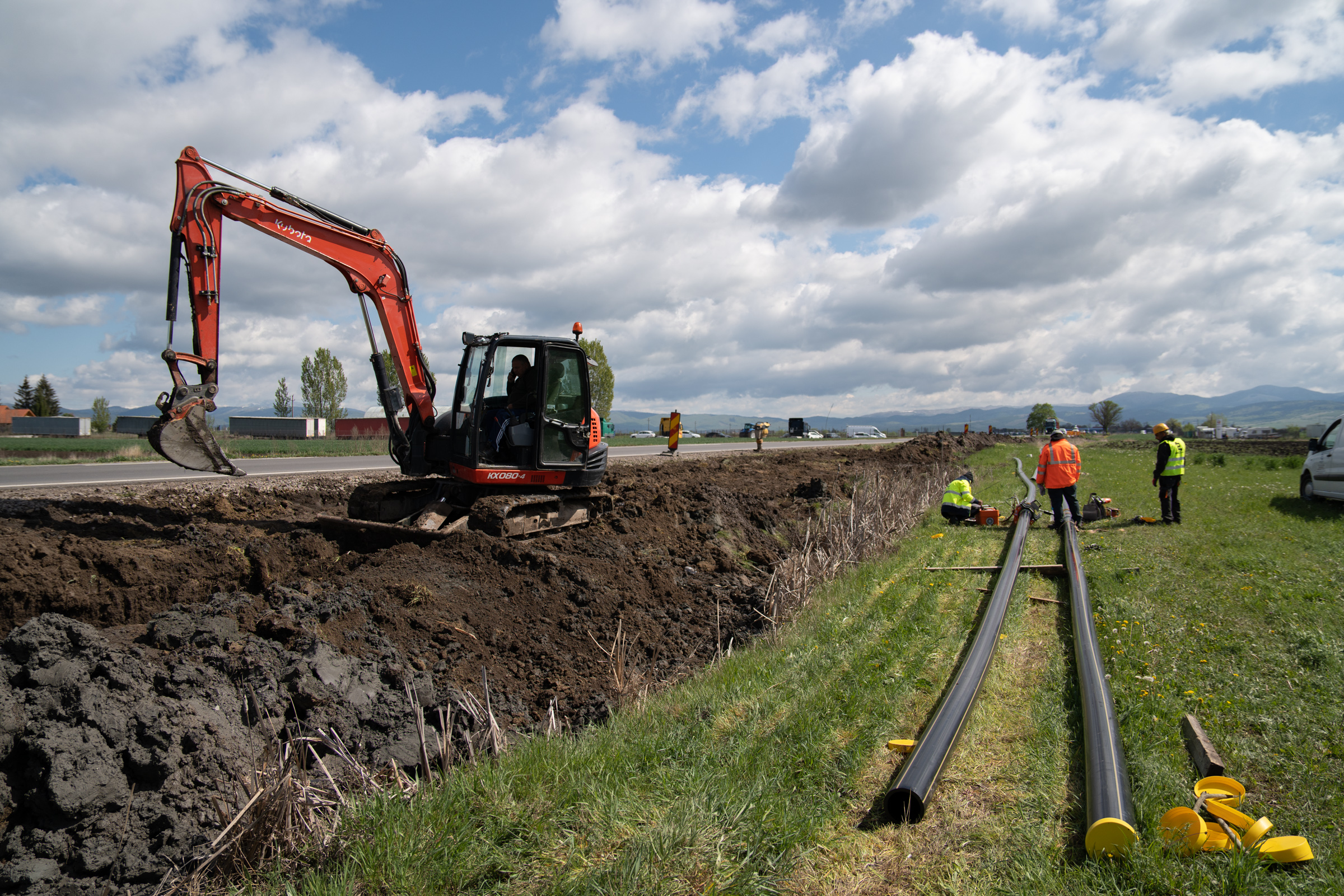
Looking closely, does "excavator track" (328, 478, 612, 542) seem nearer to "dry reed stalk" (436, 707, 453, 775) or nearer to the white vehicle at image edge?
"dry reed stalk" (436, 707, 453, 775)

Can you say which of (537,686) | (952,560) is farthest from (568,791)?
(952,560)

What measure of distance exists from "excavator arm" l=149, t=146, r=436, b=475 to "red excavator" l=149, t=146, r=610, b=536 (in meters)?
0.01

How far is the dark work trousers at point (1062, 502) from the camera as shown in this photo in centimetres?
1145

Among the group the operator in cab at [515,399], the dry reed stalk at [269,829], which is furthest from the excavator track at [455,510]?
the dry reed stalk at [269,829]

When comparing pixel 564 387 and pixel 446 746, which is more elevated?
pixel 564 387

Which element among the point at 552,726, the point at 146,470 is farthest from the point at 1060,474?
the point at 146,470

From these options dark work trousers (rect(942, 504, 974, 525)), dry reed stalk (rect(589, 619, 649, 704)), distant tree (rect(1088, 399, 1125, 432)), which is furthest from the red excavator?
distant tree (rect(1088, 399, 1125, 432))

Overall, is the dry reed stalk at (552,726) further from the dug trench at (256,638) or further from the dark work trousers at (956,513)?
the dark work trousers at (956,513)

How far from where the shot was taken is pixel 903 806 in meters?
3.42

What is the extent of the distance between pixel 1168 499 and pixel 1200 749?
9.95 m

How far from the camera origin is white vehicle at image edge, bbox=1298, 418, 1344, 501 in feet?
41.3

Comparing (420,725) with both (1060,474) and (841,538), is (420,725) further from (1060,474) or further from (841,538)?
(1060,474)

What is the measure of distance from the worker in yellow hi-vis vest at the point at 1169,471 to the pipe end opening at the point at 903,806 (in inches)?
427

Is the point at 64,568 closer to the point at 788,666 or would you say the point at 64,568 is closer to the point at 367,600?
the point at 367,600
